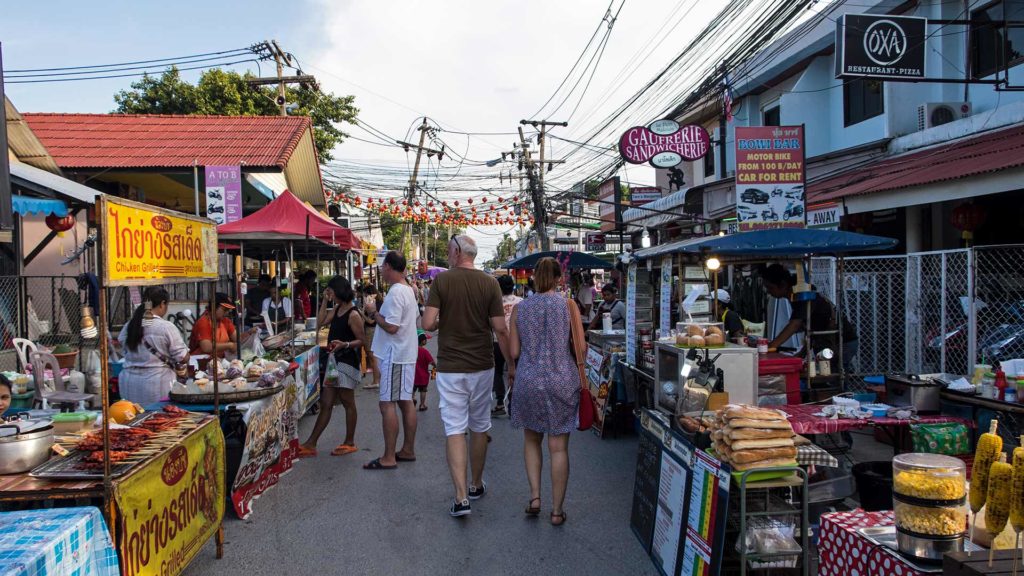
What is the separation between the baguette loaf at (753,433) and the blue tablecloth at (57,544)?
2.95 meters

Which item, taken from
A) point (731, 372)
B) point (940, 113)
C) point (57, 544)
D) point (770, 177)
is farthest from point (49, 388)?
point (940, 113)

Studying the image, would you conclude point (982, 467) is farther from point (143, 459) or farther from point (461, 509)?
Answer: point (143, 459)

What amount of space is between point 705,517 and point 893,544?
846 millimetres

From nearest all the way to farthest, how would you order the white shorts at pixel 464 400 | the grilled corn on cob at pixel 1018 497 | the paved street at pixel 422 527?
the grilled corn on cob at pixel 1018 497, the paved street at pixel 422 527, the white shorts at pixel 464 400

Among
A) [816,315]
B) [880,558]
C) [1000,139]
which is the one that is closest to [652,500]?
[880,558]

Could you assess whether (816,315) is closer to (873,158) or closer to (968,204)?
(968,204)

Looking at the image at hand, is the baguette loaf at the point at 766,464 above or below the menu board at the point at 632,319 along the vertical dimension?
below

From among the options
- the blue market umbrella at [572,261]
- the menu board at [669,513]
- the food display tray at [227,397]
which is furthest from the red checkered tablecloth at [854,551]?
the blue market umbrella at [572,261]

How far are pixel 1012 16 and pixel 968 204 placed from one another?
293 cm

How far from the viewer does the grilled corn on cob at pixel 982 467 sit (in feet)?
7.41

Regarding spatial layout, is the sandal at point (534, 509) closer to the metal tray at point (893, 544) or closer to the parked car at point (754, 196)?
the metal tray at point (893, 544)

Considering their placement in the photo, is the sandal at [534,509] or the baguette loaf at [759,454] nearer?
the baguette loaf at [759,454]

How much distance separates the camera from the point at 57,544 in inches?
98.5

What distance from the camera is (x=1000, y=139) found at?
8.95 m
